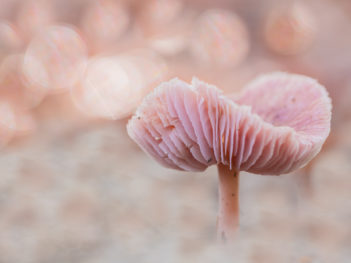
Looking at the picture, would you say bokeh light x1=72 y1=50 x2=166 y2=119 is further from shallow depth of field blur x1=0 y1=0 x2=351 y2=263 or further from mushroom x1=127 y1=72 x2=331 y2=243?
mushroom x1=127 y1=72 x2=331 y2=243

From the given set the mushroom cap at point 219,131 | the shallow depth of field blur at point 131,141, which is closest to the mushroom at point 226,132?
the mushroom cap at point 219,131

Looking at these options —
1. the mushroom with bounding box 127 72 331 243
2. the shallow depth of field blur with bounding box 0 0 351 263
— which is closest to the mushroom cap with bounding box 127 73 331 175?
the mushroom with bounding box 127 72 331 243

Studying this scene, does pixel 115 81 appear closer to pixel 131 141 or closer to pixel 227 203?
pixel 131 141

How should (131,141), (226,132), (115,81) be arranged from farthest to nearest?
(115,81) < (131,141) < (226,132)

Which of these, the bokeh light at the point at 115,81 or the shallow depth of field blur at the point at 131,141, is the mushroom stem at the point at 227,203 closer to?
the shallow depth of field blur at the point at 131,141

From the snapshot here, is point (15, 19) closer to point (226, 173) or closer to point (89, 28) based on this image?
point (89, 28)

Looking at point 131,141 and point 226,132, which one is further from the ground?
point 131,141

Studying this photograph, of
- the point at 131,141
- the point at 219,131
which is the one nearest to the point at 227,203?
the point at 219,131
